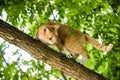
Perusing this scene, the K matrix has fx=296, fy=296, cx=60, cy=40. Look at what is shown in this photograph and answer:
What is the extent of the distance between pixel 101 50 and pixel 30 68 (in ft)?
3.25

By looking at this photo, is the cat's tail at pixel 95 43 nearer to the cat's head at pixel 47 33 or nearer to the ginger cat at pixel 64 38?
the ginger cat at pixel 64 38

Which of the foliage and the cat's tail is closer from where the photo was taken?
the foliage

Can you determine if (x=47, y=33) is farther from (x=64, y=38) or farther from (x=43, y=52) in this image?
(x=43, y=52)

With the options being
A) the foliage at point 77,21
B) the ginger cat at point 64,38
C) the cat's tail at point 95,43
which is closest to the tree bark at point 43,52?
the foliage at point 77,21

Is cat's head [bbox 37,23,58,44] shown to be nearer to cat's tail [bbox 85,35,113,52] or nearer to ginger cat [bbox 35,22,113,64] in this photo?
ginger cat [bbox 35,22,113,64]

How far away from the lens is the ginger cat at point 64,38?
402 cm

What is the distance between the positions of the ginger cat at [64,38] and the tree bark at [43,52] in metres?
0.80

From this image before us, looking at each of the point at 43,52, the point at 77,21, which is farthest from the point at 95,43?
the point at 43,52

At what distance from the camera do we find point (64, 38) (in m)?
4.10

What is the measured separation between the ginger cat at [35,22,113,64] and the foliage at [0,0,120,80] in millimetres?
96

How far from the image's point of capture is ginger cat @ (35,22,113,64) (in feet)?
13.2

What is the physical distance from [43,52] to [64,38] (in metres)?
1.05

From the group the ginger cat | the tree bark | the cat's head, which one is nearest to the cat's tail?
the ginger cat

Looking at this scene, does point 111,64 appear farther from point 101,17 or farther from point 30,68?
point 30,68
